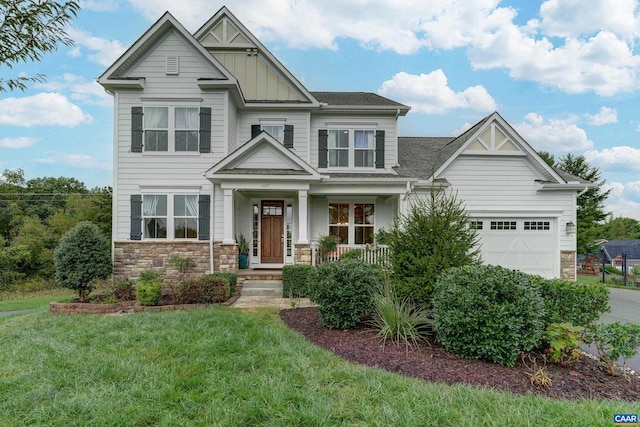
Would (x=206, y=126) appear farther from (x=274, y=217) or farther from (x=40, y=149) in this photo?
(x=40, y=149)

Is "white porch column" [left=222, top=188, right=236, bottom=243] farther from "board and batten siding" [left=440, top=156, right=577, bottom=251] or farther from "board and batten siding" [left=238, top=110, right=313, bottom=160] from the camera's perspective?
"board and batten siding" [left=440, top=156, right=577, bottom=251]

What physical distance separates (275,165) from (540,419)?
914cm

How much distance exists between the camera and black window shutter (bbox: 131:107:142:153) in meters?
10.7

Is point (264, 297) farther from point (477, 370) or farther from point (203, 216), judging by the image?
point (477, 370)

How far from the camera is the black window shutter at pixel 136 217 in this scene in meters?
10.6

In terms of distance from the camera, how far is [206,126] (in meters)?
10.8

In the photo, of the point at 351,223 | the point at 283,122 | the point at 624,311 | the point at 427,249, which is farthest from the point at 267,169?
the point at 624,311

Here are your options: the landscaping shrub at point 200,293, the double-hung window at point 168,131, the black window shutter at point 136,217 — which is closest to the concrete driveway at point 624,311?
the landscaping shrub at point 200,293

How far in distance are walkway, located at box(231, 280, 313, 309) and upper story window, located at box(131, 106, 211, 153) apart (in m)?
4.81

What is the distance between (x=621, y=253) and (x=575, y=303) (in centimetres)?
2330

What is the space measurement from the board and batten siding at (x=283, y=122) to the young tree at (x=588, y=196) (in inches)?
1023

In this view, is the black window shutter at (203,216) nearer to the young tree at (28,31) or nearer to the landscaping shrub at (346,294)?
the landscaping shrub at (346,294)

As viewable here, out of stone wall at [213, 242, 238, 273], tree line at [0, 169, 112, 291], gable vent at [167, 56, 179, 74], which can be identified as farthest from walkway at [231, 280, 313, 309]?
tree line at [0, 169, 112, 291]

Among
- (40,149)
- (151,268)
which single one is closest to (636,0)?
(151,268)
